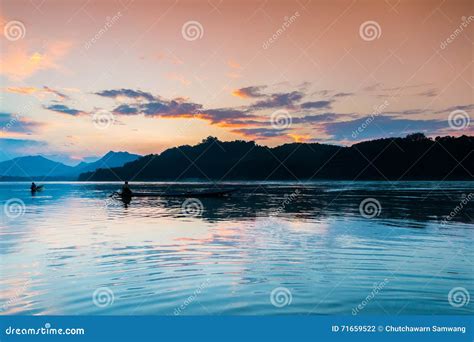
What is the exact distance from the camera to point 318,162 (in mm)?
146125

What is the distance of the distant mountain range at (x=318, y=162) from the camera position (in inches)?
4562

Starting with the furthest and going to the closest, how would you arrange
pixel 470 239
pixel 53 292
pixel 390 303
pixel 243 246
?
pixel 470 239 → pixel 243 246 → pixel 53 292 → pixel 390 303

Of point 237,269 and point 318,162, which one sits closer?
point 237,269

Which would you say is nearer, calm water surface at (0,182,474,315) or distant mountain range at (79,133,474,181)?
calm water surface at (0,182,474,315)

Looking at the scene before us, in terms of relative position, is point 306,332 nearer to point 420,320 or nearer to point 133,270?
point 420,320

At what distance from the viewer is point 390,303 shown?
9570 mm

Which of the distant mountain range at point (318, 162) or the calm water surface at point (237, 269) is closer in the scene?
the calm water surface at point (237, 269)

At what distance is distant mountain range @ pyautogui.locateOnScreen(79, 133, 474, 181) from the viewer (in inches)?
4562

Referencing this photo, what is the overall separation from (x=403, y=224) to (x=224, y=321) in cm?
1655

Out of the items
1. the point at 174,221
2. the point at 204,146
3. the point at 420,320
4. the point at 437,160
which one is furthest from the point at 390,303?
the point at 204,146

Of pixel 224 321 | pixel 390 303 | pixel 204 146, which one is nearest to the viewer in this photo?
pixel 224 321

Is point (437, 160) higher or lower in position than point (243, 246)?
higher

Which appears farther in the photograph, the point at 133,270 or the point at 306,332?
the point at 133,270

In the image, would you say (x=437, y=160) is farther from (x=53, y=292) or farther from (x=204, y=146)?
(x=53, y=292)
